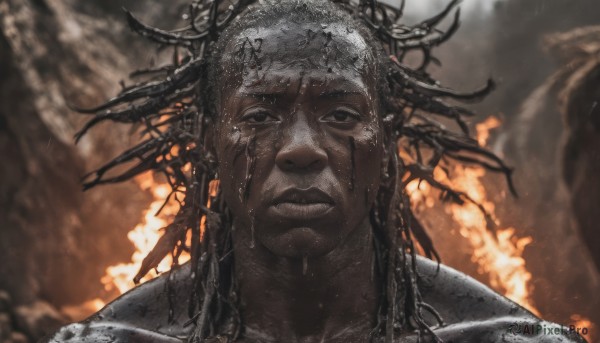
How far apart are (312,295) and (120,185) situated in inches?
259

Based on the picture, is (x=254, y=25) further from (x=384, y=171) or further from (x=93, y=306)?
(x=93, y=306)

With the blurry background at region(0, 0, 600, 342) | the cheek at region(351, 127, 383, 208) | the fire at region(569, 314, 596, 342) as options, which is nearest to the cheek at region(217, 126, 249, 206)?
the cheek at region(351, 127, 383, 208)

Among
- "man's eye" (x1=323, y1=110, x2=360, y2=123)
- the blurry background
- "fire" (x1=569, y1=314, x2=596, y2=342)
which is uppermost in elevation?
the blurry background

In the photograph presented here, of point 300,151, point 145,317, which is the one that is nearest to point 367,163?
point 300,151

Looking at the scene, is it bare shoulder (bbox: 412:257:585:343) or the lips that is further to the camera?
bare shoulder (bbox: 412:257:585:343)

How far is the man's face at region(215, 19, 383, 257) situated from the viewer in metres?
2.95

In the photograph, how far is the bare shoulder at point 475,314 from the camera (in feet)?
10.6

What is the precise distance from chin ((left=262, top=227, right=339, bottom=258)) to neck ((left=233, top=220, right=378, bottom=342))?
0.18 m

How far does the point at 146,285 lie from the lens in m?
3.59

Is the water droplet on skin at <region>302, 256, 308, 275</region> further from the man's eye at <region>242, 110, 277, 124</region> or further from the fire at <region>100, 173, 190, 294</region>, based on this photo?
the fire at <region>100, 173, 190, 294</region>

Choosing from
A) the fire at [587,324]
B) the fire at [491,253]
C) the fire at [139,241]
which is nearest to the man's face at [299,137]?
the fire at [139,241]

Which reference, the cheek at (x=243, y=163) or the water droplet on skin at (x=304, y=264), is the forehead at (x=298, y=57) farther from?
the water droplet on skin at (x=304, y=264)

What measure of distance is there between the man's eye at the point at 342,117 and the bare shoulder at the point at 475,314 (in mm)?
717

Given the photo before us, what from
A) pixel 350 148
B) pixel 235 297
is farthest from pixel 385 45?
pixel 235 297
